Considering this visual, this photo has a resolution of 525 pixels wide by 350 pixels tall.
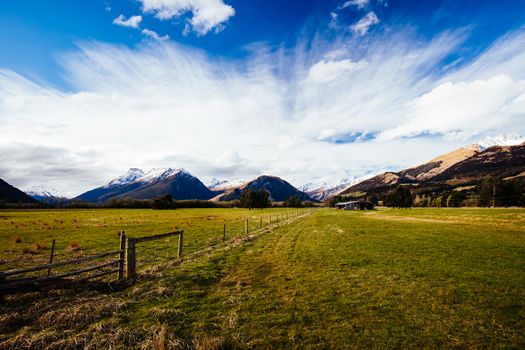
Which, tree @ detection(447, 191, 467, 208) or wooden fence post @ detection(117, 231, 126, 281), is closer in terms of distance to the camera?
wooden fence post @ detection(117, 231, 126, 281)

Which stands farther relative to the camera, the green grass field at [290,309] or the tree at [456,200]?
the tree at [456,200]

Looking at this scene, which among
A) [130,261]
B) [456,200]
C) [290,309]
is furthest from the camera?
[456,200]

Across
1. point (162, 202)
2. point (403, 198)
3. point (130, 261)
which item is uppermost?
point (162, 202)

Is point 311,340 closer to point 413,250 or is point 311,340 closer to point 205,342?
point 205,342

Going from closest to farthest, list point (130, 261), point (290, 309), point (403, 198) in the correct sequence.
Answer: point (290, 309)
point (130, 261)
point (403, 198)

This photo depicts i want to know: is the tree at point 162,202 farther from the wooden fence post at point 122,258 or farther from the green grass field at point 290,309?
the wooden fence post at point 122,258

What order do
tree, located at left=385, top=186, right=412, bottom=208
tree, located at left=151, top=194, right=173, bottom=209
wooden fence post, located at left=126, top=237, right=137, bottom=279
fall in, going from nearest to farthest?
wooden fence post, located at left=126, top=237, right=137, bottom=279, tree, located at left=385, top=186, right=412, bottom=208, tree, located at left=151, top=194, right=173, bottom=209

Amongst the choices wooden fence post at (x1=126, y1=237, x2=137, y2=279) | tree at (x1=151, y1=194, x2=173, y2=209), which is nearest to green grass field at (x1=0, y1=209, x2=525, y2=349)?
wooden fence post at (x1=126, y1=237, x2=137, y2=279)

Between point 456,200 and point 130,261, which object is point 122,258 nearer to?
point 130,261

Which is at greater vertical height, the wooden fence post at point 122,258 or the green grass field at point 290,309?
the wooden fence post at point 122,258

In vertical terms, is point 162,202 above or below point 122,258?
above

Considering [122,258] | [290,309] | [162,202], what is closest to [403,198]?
[162,202]

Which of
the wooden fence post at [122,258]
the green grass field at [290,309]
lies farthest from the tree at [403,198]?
the wooden fence post at [122,258]

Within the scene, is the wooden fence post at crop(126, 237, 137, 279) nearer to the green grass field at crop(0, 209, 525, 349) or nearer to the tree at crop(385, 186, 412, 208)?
the green grass field at crop(0, 209, 525, 349)
